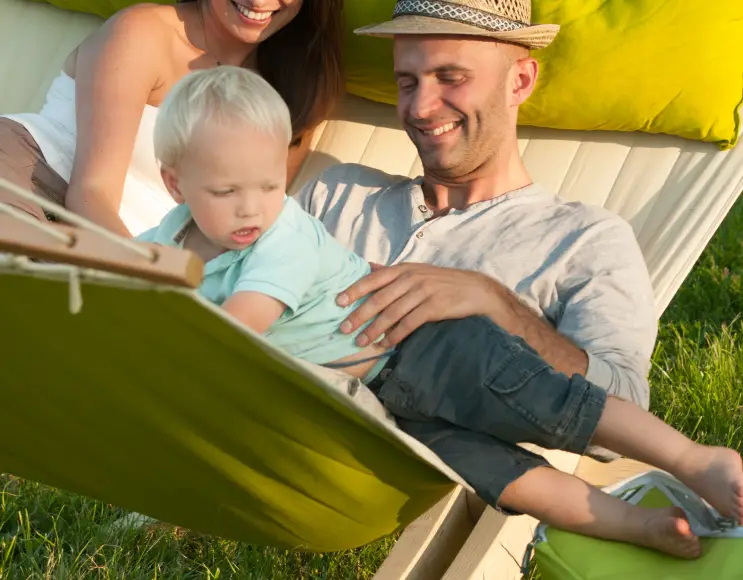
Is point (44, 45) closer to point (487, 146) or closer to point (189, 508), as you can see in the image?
point (487, 146)

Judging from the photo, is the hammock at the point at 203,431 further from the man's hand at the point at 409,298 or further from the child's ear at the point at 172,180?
the child's ear at the point at 172,180

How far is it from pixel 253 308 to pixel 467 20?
3.42 feet

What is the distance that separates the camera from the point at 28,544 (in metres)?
2.39

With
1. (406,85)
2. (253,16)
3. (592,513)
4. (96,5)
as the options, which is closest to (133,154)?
(253,16)

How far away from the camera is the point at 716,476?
181cm

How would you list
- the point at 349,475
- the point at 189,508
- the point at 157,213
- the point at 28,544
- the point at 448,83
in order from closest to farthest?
the point at 349,475 < the point at 189,508 < the point at 28,544 < the point at 448,83 < the point at 157,213

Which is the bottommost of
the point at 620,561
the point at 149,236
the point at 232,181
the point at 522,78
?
the point at 620,561

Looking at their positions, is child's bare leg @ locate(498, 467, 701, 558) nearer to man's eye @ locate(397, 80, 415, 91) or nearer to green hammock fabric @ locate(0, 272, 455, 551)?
green hammock fabric @ locate(0, 272, 455, 551)

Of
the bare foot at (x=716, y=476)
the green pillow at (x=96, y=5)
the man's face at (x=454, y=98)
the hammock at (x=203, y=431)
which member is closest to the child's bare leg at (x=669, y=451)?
the bare foot at (x=716, y=476)

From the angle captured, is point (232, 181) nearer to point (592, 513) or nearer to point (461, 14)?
point (592, 513)

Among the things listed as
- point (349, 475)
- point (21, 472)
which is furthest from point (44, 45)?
point (349, 475)

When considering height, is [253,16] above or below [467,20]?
below

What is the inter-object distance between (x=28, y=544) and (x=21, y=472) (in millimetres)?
438

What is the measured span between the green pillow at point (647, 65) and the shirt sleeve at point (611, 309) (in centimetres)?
49
